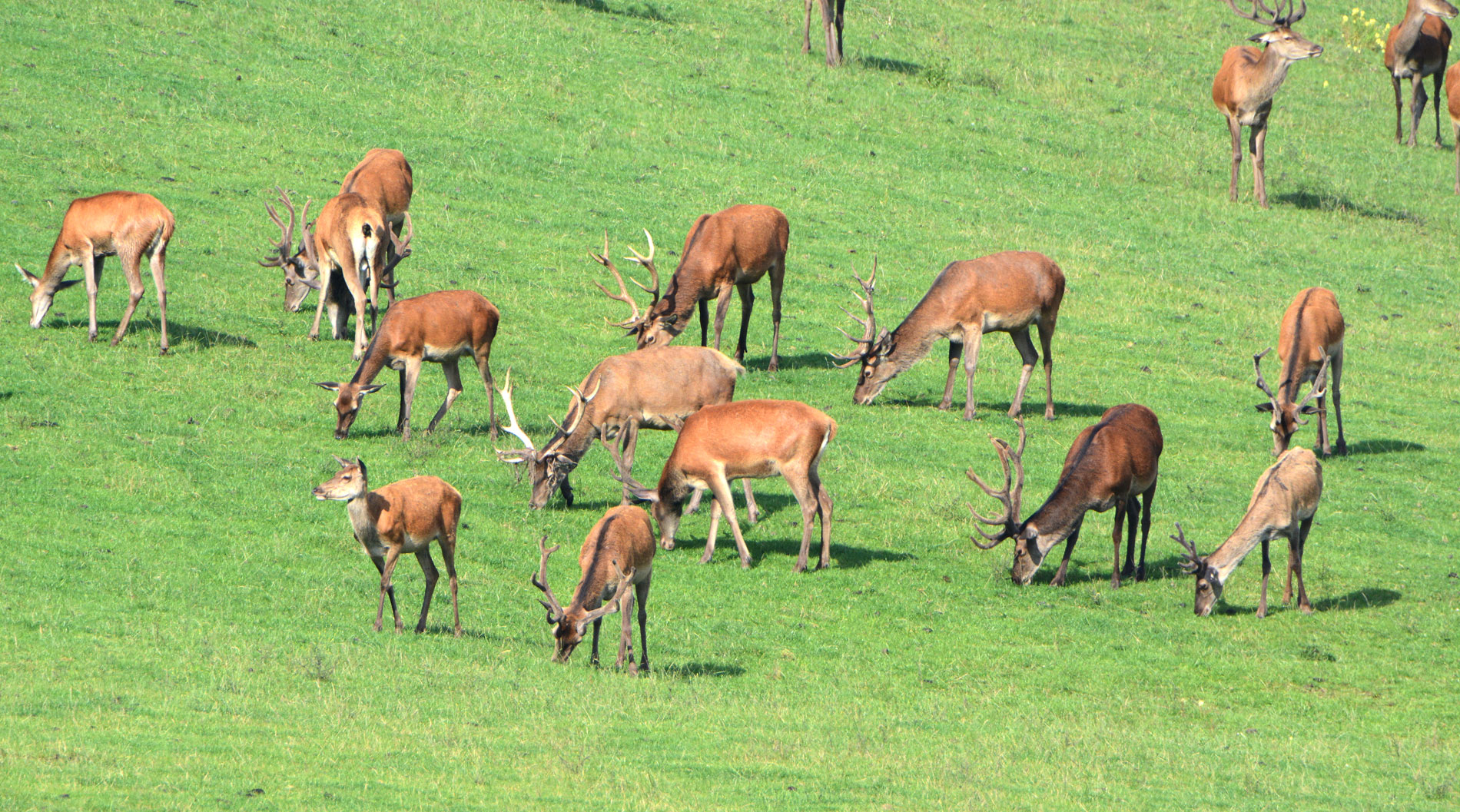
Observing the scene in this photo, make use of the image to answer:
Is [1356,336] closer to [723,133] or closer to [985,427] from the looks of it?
[985,427]

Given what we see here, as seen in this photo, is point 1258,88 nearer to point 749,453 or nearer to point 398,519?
point 749,453

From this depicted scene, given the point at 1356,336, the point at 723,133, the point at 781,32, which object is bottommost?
the point at 1356,336

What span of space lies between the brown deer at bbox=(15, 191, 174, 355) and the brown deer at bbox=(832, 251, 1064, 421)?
9121 mm

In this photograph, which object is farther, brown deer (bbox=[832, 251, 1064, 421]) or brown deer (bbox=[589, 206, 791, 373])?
brown deer (bbox=[589, 206, 791, 373])

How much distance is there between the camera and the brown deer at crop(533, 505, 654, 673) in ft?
39.2

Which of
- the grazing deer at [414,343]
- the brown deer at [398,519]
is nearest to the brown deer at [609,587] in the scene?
the brown deer at [398,519]

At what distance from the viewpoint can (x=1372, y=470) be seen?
20562 millimetres

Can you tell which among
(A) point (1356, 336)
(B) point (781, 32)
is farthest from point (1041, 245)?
(B) point (781, 32)

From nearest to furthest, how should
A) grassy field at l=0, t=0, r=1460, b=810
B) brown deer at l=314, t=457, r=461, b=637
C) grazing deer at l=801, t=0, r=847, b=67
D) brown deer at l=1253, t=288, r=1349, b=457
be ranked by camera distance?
grassy field at l=0, t=0, r=1460, b=810 < brown deer at l=314, t=457, r=461, b=637 < brown deer at l=1253, t=288, r=1349, b=457 < grazing deer at l=801, t=0, r=847, b=67

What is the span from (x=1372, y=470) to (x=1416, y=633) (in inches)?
236

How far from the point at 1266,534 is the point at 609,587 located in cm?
715

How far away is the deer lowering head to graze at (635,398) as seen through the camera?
17.1 metres

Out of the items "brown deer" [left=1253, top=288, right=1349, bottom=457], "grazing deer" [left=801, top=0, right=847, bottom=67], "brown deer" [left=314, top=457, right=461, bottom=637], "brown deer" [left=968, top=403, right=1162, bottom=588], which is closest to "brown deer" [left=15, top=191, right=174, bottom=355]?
"brown deer" [left=314, top=457, right=461, bottom=637]

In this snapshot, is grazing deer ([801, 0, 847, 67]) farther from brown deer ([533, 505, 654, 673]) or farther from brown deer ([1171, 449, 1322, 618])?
brown deer ([533, 505, 654, 673])
